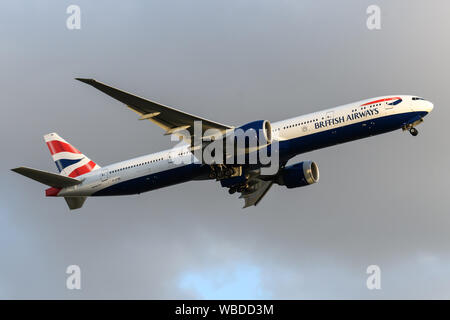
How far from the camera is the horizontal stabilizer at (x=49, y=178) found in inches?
2141

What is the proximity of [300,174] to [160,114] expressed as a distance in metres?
14.7

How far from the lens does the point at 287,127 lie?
53.4m

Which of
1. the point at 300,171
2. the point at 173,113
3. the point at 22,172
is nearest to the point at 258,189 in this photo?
the point at 300,171

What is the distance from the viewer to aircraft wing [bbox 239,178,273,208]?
62.0 m

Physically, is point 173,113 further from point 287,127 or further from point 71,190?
point 71,190

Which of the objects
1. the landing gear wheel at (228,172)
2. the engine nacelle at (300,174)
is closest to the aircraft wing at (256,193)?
the engine nacelle at (300,174)

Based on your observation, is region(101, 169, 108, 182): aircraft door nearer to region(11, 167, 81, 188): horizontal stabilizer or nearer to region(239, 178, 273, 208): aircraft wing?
region(11, 167, 81, 188): horizontal stabilizer

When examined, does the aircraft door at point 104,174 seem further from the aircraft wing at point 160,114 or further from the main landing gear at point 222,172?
the main landing gear at point 222,172

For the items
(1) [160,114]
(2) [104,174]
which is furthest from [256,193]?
(1) [160,114]

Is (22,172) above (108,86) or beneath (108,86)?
beneath

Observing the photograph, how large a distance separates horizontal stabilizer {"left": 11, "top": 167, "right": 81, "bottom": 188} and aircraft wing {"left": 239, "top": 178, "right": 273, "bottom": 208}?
14.4m
